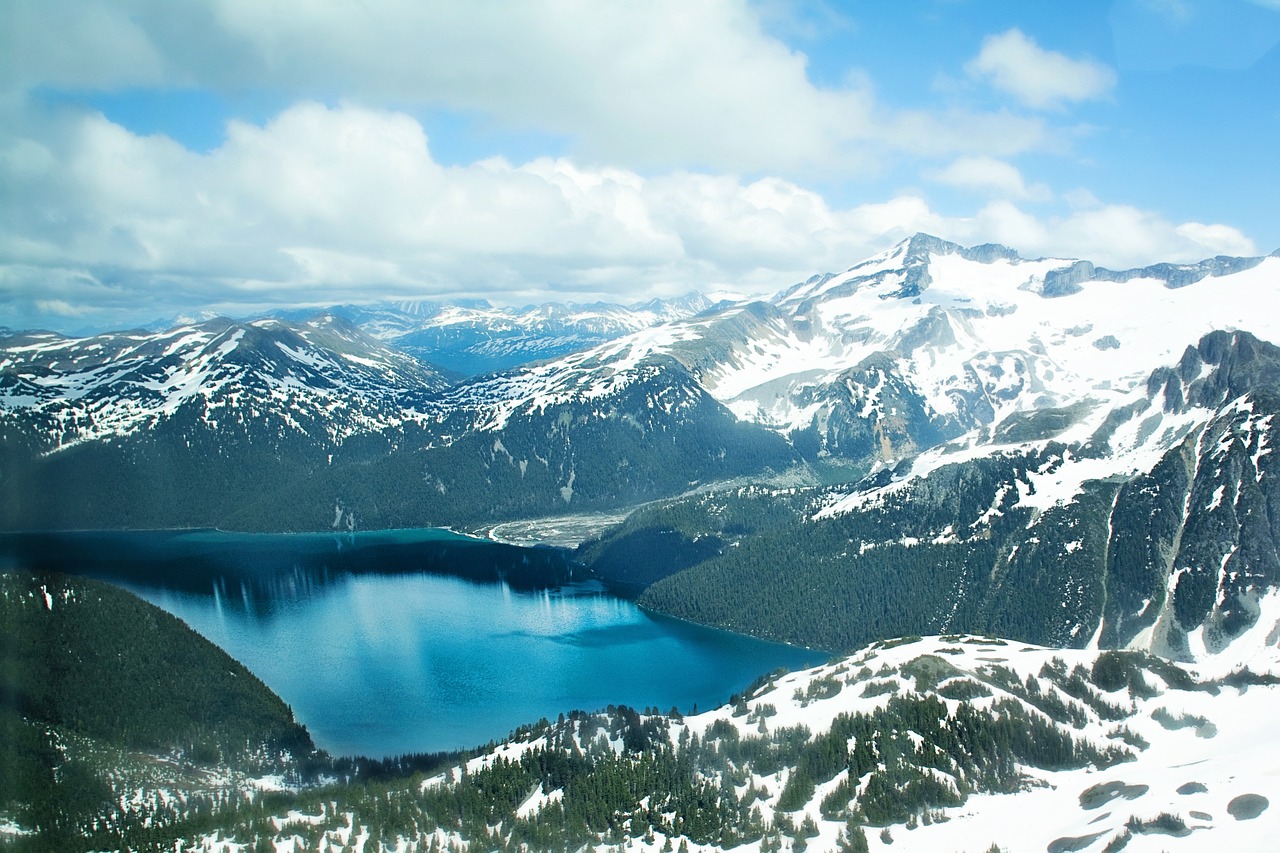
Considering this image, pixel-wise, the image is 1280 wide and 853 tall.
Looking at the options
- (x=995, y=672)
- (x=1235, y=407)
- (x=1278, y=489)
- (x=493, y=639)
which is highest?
(x=1235, y=407)

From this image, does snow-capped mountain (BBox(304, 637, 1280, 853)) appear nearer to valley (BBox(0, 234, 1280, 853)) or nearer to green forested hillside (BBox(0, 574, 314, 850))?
valley (BBox(0, 234, 1280, 853))

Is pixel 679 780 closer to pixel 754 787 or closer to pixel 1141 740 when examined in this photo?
pixel 754 787

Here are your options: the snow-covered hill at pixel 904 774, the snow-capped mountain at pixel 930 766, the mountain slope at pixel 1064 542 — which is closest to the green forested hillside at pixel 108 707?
the snow-covered hill at pixel 904 774

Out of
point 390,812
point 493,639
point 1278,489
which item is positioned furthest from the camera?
point 493,639

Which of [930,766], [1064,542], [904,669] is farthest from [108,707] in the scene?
[1064,542]

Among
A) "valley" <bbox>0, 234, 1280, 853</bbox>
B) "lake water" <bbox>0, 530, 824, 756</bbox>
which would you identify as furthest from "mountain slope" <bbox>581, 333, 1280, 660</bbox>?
"lake water" <bbox>0, 530, 824, 756</bbox>

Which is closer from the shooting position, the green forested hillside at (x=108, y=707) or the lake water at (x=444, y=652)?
the green forested hillside at (x=108, y=707)

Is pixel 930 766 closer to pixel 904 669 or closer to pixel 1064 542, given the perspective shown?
pixel 904 669

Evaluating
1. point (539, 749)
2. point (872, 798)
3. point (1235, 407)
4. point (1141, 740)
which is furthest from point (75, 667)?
point (1235, 407)

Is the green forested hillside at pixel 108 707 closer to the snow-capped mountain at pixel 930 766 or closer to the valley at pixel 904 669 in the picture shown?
the valley at pixel 904 669
